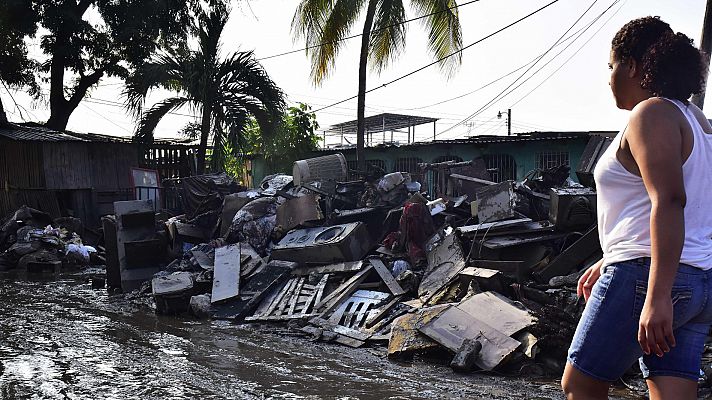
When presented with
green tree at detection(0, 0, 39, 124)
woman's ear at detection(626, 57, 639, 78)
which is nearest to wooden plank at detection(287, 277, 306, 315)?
woman's ear at detection(626, 57, 639, 78)

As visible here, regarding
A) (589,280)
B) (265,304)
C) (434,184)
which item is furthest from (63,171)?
Result: (589,280)

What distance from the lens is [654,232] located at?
6.29 feet

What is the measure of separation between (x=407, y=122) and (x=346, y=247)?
16923 millimetres

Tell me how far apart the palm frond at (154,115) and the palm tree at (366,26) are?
4405 millimetres

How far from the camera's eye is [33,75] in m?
22.7

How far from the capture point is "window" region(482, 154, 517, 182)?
18.0 m

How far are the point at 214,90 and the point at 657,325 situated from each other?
15955 millimetres

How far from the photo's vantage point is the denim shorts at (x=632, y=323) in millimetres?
1962

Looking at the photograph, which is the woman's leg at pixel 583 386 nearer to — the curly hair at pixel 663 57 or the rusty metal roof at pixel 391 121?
the curly hair at pixel 663 57

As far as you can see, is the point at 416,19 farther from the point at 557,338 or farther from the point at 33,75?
the point at 33,75

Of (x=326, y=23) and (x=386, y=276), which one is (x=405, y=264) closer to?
(x=386, y=276)

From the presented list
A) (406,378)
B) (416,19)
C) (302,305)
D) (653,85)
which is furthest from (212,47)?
(653,85)

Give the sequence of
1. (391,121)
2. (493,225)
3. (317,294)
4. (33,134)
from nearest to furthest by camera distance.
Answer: (493,225) < (317,294) < (33,134) < (391,121)

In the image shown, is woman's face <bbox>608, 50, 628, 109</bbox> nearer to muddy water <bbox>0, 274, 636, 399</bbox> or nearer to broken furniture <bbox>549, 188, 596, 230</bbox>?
muddy water <bbox>0, 274, 636, 399</bbox>
